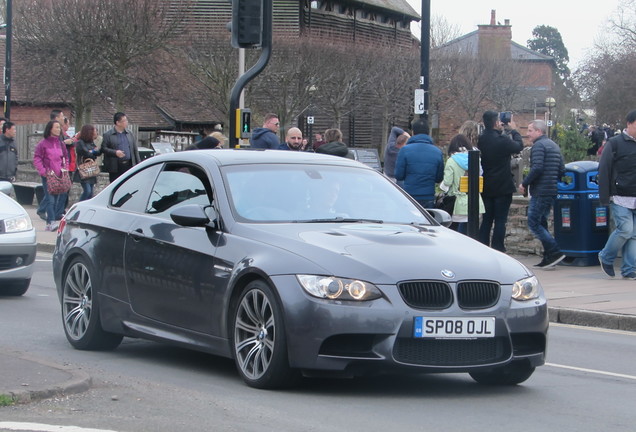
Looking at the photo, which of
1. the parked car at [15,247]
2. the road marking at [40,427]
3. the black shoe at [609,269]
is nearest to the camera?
the road marking at [40,427]

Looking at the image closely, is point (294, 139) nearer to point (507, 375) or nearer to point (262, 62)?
point (262, 62)

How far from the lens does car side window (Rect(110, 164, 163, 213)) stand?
886 cm

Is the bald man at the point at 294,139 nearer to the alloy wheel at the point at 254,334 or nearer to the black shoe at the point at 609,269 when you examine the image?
the black shoe at the point at 609,269

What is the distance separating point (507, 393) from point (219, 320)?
6.13 feet

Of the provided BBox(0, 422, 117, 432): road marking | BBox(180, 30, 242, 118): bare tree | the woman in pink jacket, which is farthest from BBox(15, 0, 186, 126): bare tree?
BBox(0, 422, 117, 432): road marking

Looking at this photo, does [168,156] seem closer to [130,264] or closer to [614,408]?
[130,264]

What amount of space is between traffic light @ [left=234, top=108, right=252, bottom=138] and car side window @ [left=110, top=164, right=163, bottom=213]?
8.05 m

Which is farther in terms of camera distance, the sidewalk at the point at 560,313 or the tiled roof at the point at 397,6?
the tiled roof at the point at 397,6

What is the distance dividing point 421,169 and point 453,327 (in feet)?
27.8

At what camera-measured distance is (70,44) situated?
46156 mm

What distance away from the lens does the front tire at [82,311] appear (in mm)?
8922

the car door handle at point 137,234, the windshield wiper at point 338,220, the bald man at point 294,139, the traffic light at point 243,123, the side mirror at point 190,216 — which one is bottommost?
the car door handle at point 137,234

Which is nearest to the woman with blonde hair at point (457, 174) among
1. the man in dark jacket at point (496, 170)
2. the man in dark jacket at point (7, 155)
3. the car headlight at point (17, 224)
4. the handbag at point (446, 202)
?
the handbag at point (446, 202)

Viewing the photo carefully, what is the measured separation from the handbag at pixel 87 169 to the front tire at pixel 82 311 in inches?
464
